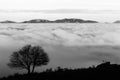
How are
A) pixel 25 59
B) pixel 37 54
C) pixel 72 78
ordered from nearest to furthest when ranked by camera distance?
pixel 72 78
pixel 25 59
pixel 37 54

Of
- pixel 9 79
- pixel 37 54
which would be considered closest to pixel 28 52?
pixel 37 54

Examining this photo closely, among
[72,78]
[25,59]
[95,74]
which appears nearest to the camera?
[72,78]

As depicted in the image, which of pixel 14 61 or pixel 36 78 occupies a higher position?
pixel 36 78

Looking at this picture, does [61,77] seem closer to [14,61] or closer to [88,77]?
[88,77]

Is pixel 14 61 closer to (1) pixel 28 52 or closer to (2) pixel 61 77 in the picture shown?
(1) pixel 28 52

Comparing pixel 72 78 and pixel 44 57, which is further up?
pixel 72 78

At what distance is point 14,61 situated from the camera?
241 ft

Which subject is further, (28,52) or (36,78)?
(28,52)

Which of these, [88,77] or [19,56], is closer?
[88,77]

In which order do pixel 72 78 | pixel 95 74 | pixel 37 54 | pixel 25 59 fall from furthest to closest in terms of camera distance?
pixel 37 54 < pixel 25 59 < pixel 95 74 < pixel 72 78

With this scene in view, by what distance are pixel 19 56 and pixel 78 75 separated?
47509 mm

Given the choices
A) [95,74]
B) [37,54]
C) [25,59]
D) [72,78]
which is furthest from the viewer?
[37,54]

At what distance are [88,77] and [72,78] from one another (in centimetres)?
183

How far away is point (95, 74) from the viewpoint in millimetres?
→ 30812
